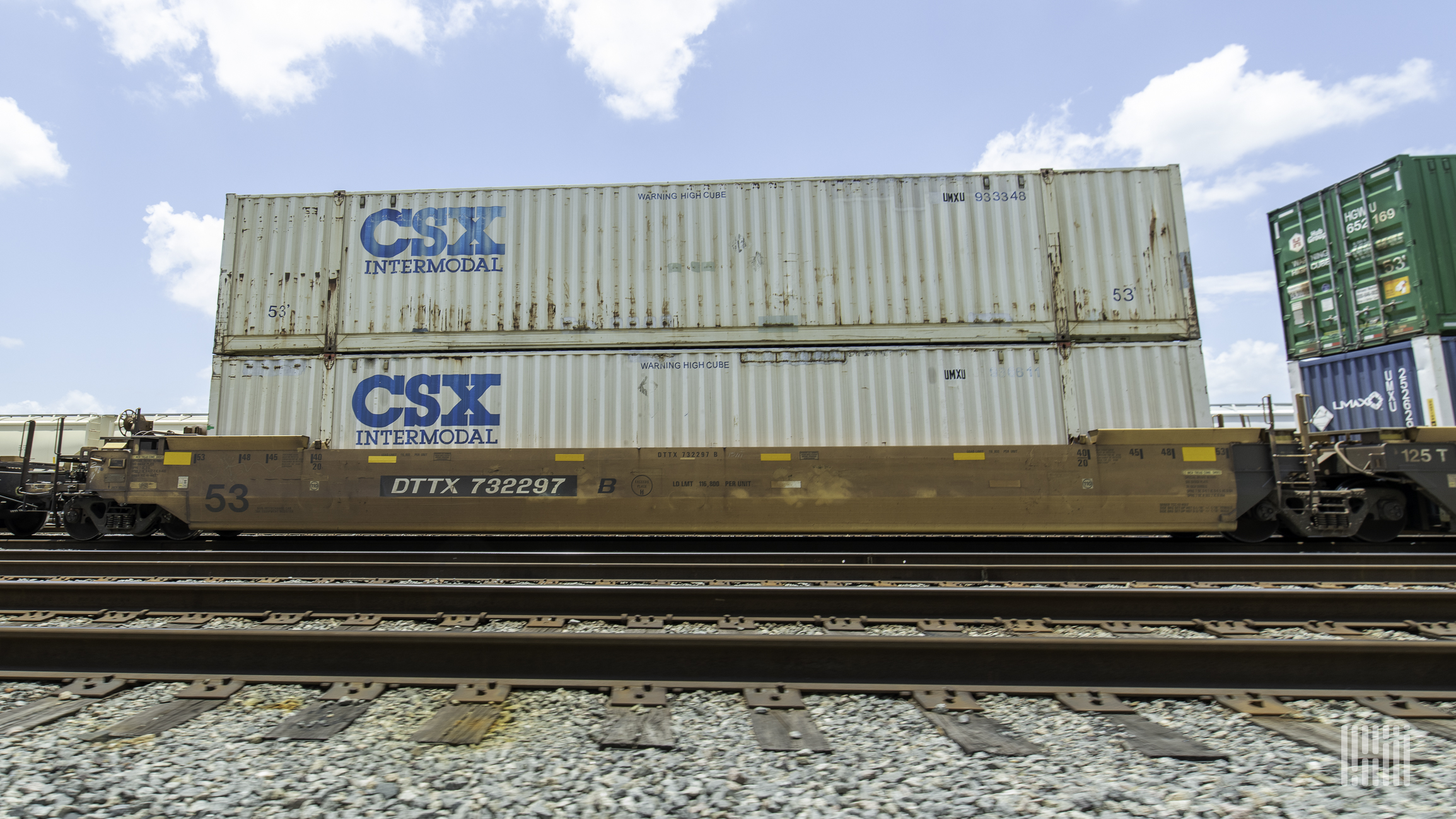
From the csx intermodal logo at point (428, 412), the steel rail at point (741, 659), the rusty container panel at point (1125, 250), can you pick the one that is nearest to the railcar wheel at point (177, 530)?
the csx intermodal logo at point (428, 412)

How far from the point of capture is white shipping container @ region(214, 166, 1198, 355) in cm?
834

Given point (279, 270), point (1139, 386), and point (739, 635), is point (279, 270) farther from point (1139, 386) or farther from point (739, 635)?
point (1139, 386)

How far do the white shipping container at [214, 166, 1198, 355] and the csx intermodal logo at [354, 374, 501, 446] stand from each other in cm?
50

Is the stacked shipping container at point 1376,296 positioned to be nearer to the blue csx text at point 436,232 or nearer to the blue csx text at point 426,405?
the blue csx text at point 426,405

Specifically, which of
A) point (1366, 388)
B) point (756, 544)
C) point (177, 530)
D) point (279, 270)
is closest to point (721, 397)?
point (756, 544)

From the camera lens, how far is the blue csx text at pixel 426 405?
8.30 metres

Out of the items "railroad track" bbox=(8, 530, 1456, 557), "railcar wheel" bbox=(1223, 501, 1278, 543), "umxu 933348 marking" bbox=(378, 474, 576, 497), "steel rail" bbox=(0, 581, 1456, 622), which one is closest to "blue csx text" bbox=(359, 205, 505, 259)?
"umxu 933348 marking" bbox=(378, 474, 576, 497)

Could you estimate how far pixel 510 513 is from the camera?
788 centimetres

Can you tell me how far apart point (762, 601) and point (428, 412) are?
19.5 feet

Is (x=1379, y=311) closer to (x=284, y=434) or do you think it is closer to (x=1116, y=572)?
(x=1116, y=572)

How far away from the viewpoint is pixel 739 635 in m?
3.18

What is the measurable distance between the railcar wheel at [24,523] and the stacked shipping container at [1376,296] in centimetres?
2106

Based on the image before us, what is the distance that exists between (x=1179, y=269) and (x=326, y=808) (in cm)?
1020

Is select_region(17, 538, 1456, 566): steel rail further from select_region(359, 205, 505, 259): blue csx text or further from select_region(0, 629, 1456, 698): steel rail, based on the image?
select_region(359, 205, 505, 259): blue csx text
